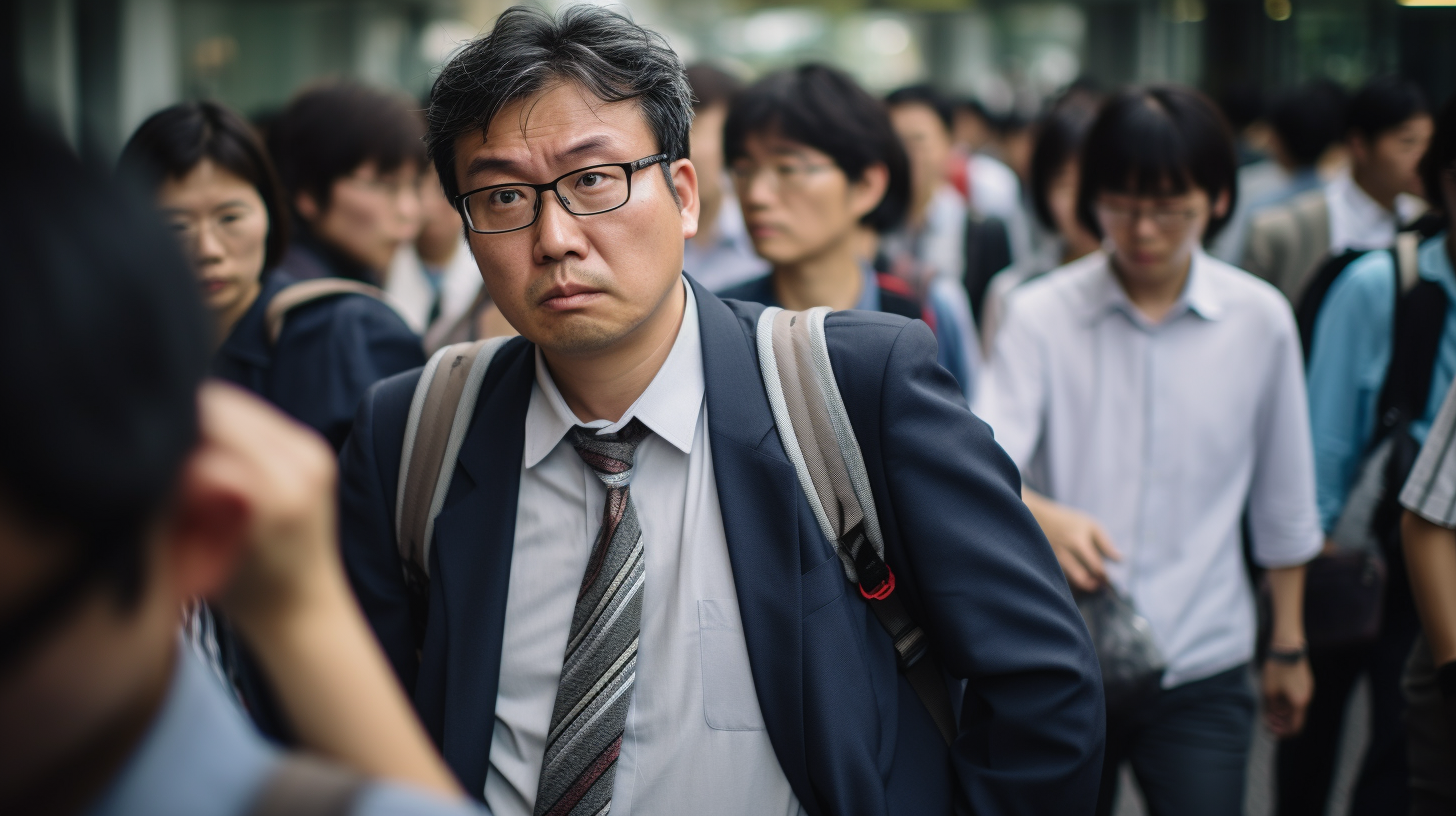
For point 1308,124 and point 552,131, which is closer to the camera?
point 552,131

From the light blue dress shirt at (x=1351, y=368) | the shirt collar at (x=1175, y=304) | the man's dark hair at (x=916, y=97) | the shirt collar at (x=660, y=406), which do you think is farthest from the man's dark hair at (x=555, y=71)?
the man's dark hair at (x=916, y=97)

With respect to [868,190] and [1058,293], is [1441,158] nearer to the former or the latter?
[1058,293]

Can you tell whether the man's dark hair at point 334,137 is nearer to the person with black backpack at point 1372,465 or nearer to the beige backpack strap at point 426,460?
the beige backpack strap at point 426,460

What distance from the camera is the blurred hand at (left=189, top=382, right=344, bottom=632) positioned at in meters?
0.83

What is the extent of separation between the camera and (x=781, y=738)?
1748 millimetres

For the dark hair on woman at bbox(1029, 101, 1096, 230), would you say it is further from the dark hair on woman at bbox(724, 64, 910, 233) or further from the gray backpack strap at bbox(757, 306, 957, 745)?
the gray backpack strap at bbox(757, 306, 957, 745)

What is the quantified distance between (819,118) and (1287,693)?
2.08 meters

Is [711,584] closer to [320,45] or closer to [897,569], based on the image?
[897,569]

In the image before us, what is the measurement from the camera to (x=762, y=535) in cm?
181

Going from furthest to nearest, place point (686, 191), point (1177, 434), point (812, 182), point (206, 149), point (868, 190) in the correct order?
point (868, 190) < point (812, 182) < point (206, 149) < point (1177, 434) < point (686, 191)

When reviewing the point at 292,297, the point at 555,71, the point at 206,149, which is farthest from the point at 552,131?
the point at 206,149

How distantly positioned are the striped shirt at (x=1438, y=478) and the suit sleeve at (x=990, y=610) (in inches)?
36.4

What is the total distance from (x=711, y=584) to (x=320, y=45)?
54.5 feet

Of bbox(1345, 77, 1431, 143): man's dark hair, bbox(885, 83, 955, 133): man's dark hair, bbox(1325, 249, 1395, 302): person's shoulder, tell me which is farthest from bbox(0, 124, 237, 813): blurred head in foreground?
bbox(885, 83, 955, 133): man's dark hair
